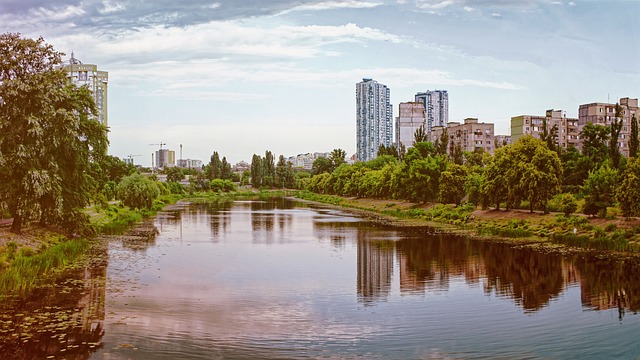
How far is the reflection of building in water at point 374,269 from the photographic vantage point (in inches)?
1037

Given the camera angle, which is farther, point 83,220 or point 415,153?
point 415,153

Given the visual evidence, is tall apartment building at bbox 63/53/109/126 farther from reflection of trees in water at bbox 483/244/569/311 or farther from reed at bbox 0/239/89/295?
reflection of trees in water at bbox 483/244/569/311

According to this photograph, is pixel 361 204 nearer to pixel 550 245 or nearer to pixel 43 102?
pixel 550 245

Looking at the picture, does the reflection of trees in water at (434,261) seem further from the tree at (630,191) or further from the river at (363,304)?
the tree at (630,191)

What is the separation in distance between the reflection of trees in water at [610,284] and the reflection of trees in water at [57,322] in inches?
758

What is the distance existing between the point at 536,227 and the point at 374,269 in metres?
22.9

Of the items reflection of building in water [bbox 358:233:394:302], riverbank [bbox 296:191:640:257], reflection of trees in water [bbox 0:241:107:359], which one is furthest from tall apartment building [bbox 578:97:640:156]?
reflection of trees in water [bbox 0:241:107:359]

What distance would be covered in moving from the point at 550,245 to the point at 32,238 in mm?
34418

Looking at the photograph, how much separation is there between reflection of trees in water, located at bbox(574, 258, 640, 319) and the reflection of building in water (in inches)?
347

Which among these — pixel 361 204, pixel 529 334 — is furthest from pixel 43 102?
pixel 361 204

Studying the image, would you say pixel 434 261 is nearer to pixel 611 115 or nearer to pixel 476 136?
pixel 611 115

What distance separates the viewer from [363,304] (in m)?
23.7

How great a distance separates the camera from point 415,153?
85875mm

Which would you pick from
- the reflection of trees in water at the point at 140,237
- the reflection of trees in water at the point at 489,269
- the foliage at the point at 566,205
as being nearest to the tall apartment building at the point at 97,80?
the reflection of trees in water at the point at 140,237
